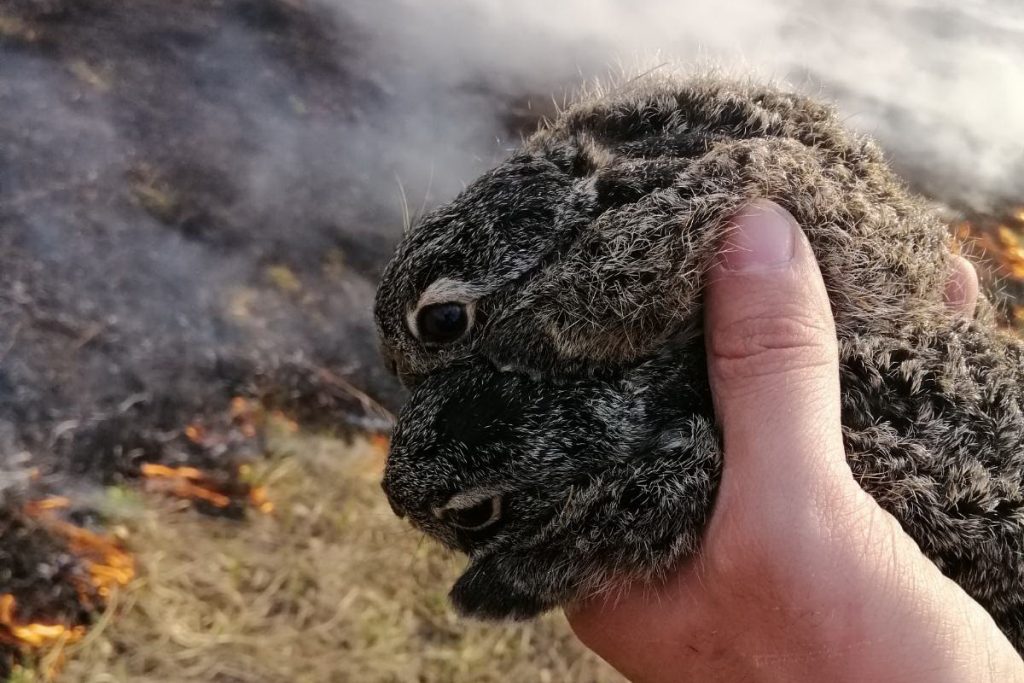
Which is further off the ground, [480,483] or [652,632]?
[480,483]

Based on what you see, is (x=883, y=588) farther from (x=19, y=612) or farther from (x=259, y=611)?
(x=19, y=612)

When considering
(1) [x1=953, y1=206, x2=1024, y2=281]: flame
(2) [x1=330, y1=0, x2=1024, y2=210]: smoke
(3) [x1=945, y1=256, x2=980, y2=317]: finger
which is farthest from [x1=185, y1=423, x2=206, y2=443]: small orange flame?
(1) [x1=953, y1=206, x2=1024, y2=281]: flame

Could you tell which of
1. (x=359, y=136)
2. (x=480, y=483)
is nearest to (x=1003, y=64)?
(x=359, y=136)

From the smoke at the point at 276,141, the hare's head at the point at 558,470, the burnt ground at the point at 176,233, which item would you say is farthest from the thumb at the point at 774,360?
the smoke at the point at 276,141

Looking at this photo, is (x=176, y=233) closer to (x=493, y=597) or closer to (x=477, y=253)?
(x=477, y=253)

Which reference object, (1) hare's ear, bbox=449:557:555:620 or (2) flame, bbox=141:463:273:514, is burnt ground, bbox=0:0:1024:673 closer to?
(2) flame, bbox=141:463:273:514

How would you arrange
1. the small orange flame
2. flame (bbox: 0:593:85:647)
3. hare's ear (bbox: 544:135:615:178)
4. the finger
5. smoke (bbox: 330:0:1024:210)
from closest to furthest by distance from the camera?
hare's ear (bbox: 544:135:615:178) < the finger < flame (bbox: 0:593:85:647) < the small orange flame < smoke (bbox: 330:0:1024:210)

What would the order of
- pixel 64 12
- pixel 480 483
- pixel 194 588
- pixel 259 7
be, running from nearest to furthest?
pixel 480 483, pixel 194 588, pixel 64 12, pixel 259 7
